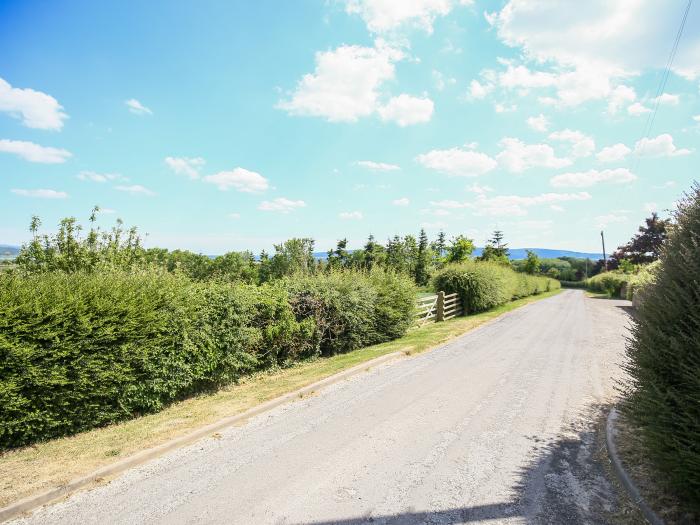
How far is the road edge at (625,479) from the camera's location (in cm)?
352

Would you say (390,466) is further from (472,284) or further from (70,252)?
(472,284)

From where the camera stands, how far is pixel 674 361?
3.59 m

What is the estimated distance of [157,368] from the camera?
6.39 meters

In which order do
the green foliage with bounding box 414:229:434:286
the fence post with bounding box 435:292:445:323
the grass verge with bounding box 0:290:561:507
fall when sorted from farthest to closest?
the green foliage with bounding box 414:229:434:286, the fence post with bounding box 435:292:445:323, the grass verge with bounding box 0:290:561:507

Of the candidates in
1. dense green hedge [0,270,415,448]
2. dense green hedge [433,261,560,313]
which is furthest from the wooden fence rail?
dense green hedge [0,270,415,448]

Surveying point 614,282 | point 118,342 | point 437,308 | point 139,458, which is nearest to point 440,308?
point 437,308

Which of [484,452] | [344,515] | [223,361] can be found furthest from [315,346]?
[344,515]

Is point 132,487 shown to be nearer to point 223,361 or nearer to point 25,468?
point 25,468

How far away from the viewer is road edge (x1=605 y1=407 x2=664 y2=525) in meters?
3.52

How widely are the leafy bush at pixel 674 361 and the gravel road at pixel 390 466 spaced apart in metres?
0.84

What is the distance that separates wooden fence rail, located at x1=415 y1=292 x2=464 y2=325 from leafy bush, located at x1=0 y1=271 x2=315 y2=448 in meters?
10.5

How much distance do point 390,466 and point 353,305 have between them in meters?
7.37

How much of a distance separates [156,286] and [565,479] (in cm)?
670

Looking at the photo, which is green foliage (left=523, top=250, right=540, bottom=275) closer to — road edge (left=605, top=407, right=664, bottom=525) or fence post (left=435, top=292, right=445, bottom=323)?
fence post (left=435, top=292, right=445, bottom=323)
